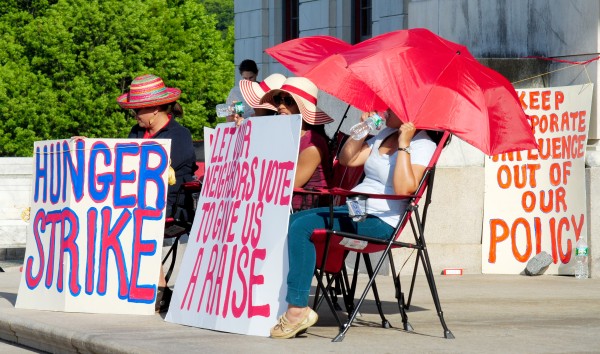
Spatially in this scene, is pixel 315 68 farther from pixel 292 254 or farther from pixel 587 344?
pixel 587 344

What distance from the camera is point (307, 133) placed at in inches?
339

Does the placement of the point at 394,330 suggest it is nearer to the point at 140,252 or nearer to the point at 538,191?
the point at 140,252

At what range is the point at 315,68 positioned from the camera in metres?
8.52

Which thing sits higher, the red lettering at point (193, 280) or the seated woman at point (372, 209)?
the seated woman at point (372, 209)

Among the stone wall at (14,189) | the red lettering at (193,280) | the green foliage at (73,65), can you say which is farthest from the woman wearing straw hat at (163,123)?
the green foliage at (73,65)

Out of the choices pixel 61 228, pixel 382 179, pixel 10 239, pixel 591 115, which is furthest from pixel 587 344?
pixel 10 239

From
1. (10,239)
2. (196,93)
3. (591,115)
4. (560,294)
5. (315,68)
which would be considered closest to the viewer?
(315,68)

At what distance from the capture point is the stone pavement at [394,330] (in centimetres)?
736

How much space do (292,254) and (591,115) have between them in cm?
562

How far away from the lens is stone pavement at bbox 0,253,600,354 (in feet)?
24.2

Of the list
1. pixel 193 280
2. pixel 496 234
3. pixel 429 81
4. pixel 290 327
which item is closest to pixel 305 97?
pixel 429 81

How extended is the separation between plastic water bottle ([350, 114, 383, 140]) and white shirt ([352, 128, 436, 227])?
0.15 metres

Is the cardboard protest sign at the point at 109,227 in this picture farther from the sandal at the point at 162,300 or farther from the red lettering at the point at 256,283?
the red lettering at the point at 256,283

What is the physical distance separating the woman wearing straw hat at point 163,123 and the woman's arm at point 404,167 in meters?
2.33
